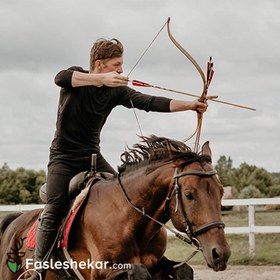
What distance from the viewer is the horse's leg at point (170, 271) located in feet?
22.0

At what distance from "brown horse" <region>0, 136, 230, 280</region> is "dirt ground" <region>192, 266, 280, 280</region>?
21.8ft

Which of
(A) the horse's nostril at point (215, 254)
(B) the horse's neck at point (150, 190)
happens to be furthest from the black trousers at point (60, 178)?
(A) the horse's nostril at point (215, 254)

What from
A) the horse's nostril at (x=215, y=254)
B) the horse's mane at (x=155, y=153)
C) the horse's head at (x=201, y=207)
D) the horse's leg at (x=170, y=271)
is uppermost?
the horse's mane at (x=155, y=153)

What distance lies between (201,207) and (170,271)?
1292 millimetres

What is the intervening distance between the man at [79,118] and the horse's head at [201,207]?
3.10 ft

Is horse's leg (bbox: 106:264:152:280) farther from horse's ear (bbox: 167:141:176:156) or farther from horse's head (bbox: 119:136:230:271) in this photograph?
horse's ear (bbox: 167:141:176:156)

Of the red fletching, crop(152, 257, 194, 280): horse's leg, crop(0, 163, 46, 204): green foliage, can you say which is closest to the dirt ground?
crop(152, 257, 194, 280): horse's leg

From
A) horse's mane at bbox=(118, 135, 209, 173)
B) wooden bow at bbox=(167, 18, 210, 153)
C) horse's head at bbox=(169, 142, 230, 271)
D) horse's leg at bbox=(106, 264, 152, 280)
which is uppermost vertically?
wooden bow at bbox=(167, 18, 210, 153)

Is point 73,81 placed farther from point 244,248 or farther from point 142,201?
point 244,248

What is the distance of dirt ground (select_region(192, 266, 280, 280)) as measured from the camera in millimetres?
13062

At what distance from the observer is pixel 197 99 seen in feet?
21.7

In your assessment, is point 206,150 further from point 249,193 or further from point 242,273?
point 249,193

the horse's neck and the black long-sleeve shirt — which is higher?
the black long-sleeve shirt

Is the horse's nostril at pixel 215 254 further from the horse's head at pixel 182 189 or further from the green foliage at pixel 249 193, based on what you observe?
the green foliage at pixel 249 193
